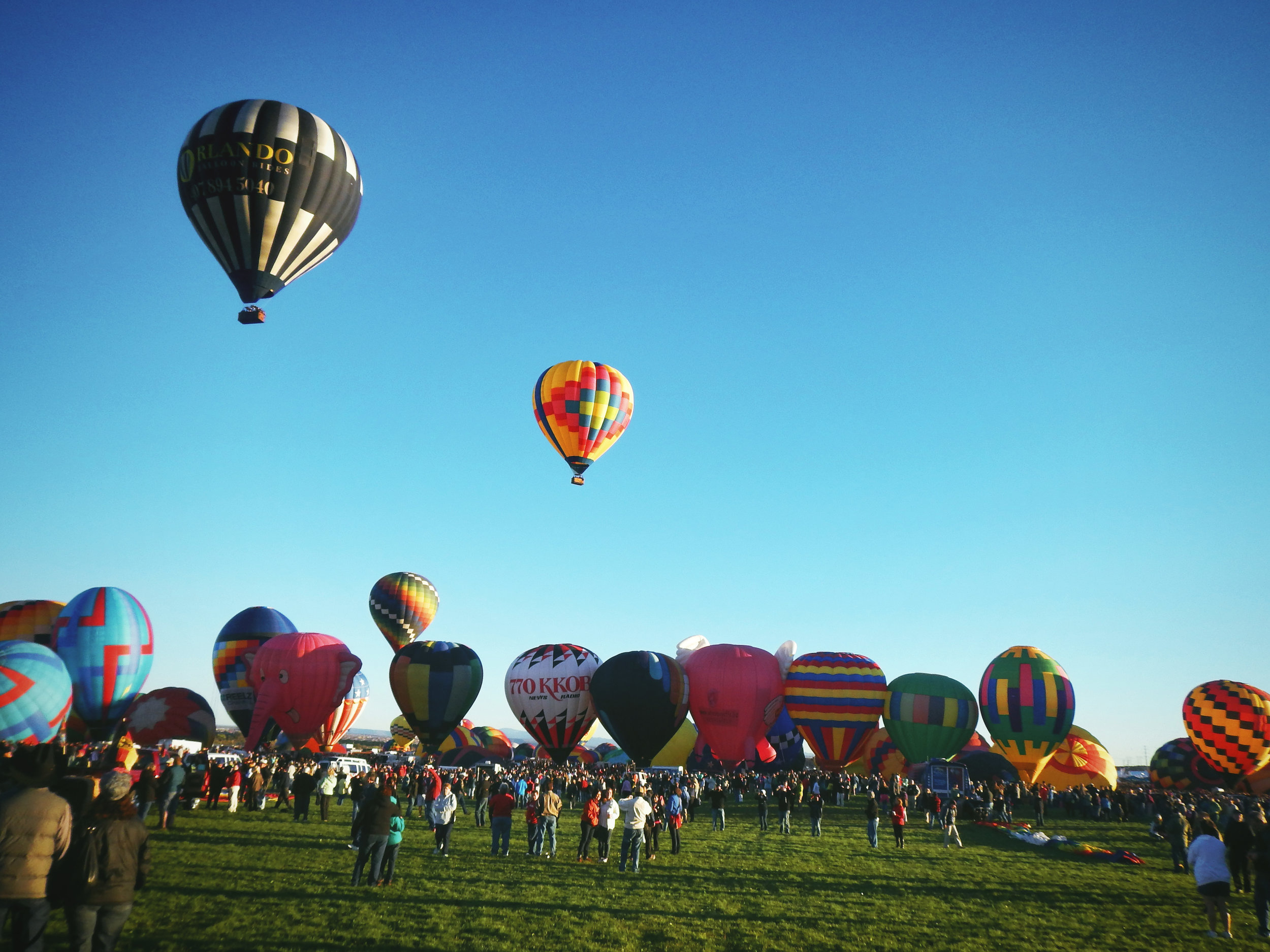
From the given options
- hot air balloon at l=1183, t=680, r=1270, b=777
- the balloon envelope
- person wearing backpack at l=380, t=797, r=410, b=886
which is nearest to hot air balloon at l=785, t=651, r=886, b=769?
hot air balloon at l=1183, t=680, r=1270, b=777

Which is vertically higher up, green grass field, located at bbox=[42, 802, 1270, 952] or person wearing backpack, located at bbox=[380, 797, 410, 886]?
person wearing backpack, located at bbox=[380, 797, 410, 886]

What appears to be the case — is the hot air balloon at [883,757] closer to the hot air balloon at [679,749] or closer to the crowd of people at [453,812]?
the crowd of people at [453,812]

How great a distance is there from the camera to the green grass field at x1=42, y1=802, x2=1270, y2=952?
9.15 metres

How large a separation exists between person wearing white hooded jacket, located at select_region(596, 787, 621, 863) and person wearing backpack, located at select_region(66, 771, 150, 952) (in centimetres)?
906

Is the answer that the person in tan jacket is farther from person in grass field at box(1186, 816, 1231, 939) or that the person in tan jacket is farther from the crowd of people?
person in grass field at box(1186, 816, 1231, 939)

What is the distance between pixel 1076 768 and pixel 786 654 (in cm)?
1446

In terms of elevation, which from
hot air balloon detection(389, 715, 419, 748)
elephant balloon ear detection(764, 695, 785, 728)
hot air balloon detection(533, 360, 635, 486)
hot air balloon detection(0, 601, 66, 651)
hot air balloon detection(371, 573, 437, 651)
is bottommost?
hot air balloon detection(389, 715, 419, 748)

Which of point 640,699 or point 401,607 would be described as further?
point 401,607

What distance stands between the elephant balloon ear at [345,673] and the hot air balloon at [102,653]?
7268mm

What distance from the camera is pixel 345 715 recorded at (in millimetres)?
39031

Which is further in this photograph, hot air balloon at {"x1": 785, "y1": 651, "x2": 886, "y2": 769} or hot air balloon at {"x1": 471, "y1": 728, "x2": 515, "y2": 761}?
hot air balloon at {"x1": 471, "y1": 728, "x2": 515, "y2": 761}

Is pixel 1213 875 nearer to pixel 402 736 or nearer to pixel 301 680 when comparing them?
pixel 301 680

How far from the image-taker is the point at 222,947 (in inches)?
321

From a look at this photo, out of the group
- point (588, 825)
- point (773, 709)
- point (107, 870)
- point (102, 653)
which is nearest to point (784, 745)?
point (773, 709)
